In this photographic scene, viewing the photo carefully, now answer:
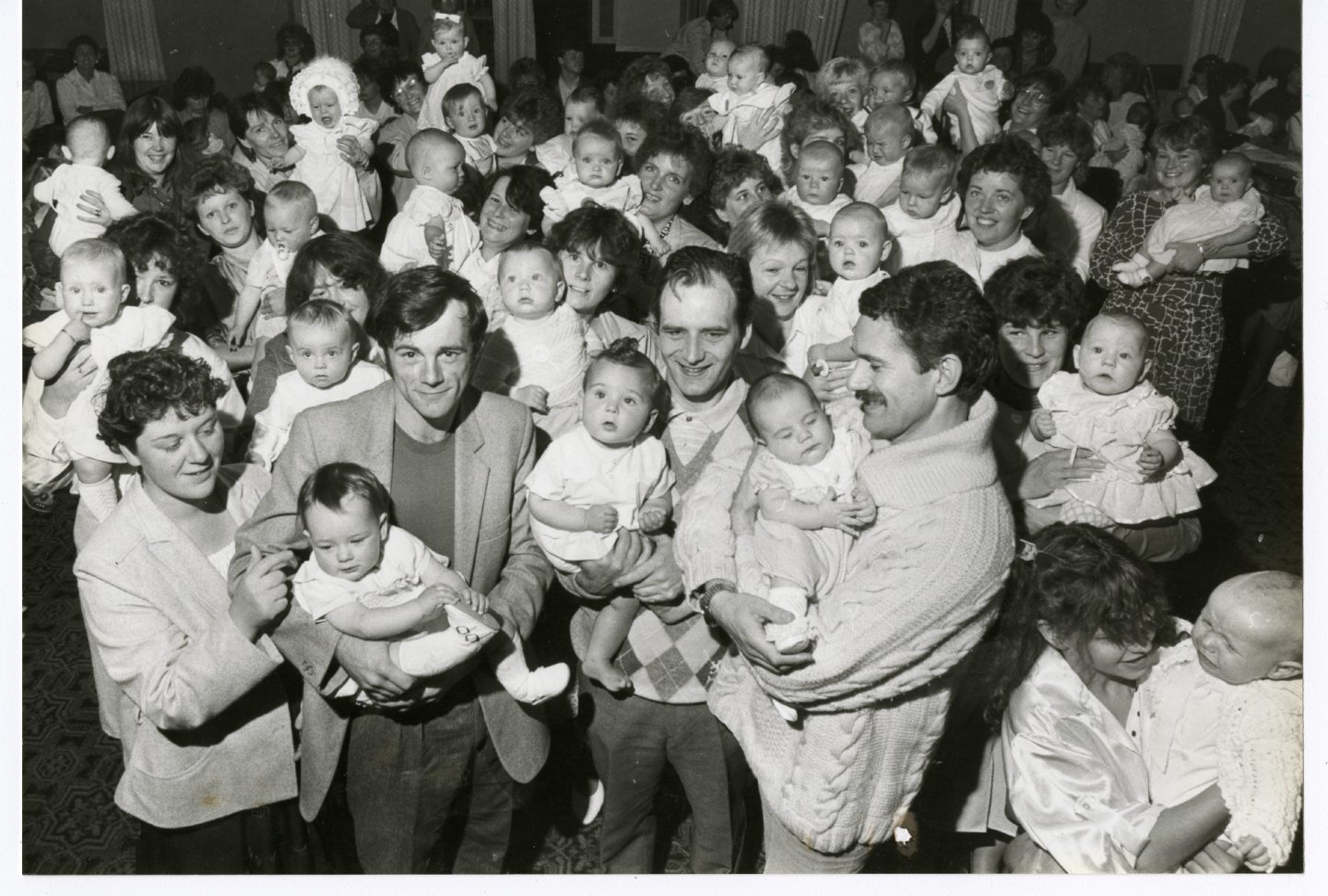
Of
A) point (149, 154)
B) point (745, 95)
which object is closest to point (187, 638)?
point (149, 154)

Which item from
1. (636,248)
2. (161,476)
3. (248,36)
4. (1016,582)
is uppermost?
(248,36)

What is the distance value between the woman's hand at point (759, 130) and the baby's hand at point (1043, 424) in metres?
3.80

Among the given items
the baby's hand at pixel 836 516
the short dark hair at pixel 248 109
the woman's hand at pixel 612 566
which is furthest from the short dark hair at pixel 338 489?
the short dark hair at pixel 248 109

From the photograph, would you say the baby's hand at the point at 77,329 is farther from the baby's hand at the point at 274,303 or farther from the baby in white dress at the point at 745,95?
the baby in white dress at the point at 745,95

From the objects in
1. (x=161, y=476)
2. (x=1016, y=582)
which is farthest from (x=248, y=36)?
(x=1016, y=582)

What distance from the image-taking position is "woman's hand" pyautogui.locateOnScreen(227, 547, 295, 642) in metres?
2.42

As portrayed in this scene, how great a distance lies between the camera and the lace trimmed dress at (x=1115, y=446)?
3.38 meters

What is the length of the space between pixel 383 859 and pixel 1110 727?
6.45 ft

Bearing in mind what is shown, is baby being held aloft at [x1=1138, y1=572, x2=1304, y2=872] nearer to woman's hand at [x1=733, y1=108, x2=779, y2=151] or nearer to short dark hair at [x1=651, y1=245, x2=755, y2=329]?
short dark hair at [x1=651, y1=245, x2=755, y2=329]

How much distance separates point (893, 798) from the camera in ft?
8.00

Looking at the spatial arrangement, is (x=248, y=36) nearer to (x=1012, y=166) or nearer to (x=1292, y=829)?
(x=1012, y=166)

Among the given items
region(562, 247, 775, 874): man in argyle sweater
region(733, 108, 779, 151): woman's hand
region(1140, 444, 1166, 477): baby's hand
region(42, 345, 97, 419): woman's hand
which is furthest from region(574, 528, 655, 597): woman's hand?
region(733, 108, 779, 151): woman's hand

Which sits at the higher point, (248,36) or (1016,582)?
(248,36)

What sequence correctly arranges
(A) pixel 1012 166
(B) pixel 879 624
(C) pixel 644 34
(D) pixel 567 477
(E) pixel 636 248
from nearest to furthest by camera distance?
(B) pixel 879 624
(D) pixel 567 477
(E) pixel 636 248
(A) pixel 1012 166
(C) pixel 644 34
